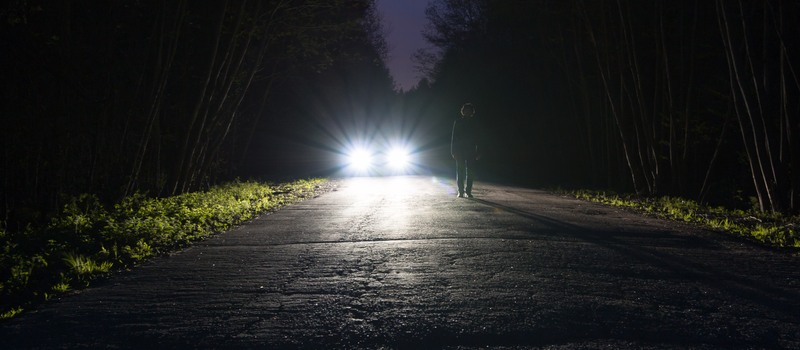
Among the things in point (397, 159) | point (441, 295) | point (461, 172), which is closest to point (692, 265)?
point (441, 295)

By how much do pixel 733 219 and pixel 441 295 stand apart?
7738 mm

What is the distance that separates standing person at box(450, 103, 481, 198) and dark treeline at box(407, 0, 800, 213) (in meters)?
4.77

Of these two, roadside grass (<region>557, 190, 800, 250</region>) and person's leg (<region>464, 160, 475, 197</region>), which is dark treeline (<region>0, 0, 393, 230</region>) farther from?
roadside grass (<region>557, 190, 800, 250</region>)

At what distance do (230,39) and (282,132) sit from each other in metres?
20.6

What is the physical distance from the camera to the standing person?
15.5 meters

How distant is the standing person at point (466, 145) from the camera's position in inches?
610

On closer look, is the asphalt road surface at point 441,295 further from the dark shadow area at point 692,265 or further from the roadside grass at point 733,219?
the roadside grass at point 733,219

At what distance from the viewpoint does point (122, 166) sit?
14.5 meters

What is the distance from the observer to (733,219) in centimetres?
1115

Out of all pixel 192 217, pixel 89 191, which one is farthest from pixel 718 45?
pixel 89 191

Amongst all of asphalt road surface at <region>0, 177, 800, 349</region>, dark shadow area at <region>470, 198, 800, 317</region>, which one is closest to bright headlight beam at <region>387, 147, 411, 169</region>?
dark shadow area at <region>470, 198, 800, 317</region>

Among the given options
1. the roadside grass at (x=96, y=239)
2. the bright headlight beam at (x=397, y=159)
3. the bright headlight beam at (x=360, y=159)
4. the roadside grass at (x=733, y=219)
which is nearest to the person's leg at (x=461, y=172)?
the roadside grass at (x=733, y=219)

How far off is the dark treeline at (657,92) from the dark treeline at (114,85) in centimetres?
768

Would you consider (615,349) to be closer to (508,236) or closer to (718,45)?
(508,236)
